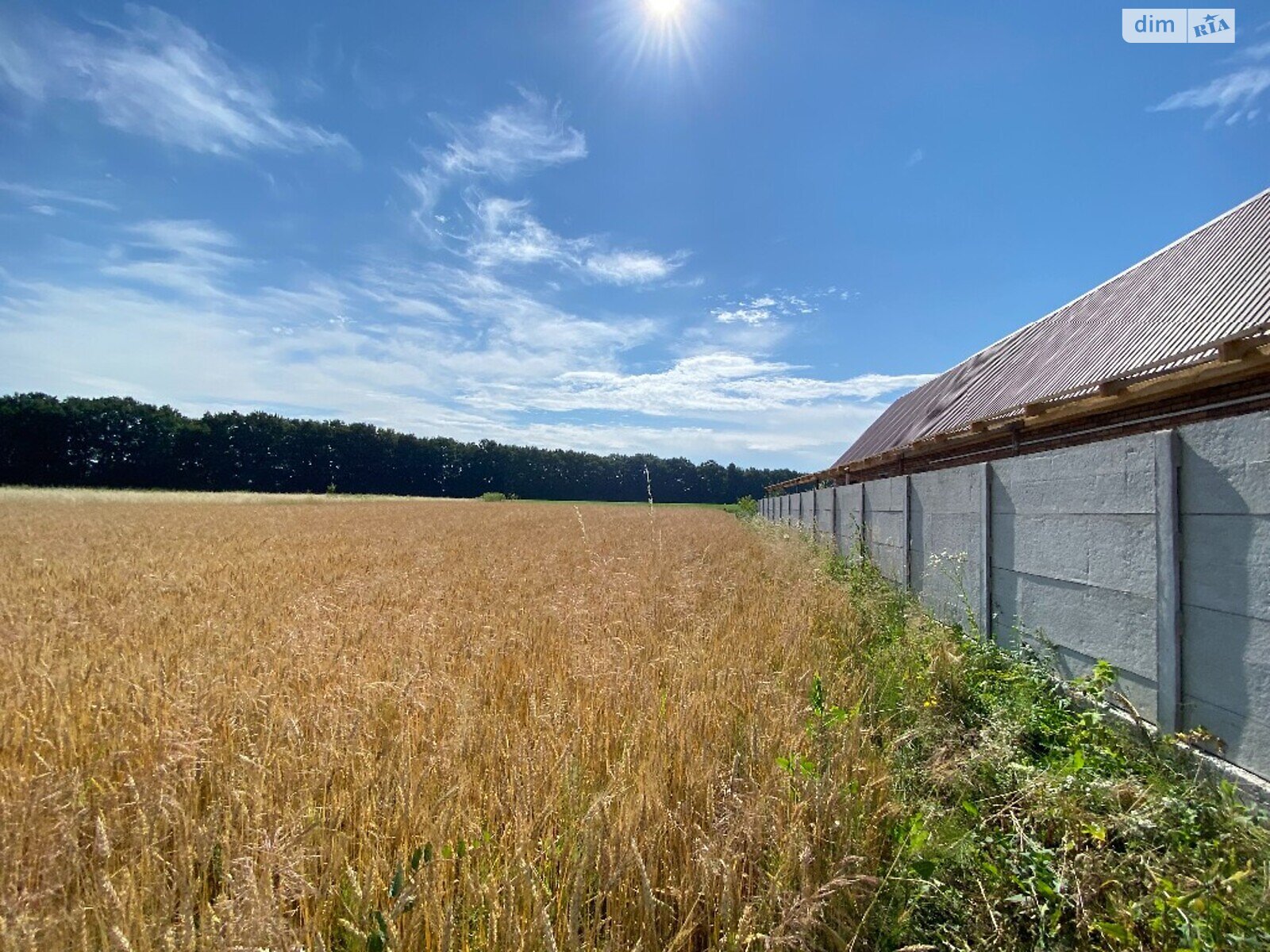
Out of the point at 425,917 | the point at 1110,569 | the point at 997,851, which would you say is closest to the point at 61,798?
the point at 425,917

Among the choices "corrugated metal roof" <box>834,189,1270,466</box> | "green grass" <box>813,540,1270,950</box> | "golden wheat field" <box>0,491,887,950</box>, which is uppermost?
"corrugated metal roof" <box>834,189,1270,466</box>

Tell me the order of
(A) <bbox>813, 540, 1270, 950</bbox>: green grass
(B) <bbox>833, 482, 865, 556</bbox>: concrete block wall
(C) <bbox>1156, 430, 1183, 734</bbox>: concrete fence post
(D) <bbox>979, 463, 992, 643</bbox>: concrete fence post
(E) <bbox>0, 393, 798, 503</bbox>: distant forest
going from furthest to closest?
(E) <bbox>0, 393, 798, 503</bbox>: distant forest < (B) <bbox>833, 482, 865, 556</bbox>: concrete block wall < (D) <bbox>979, 463, 992, 643</bbox>: concrete fence post < (C) <bbox>1156, 430, 1183, 734</bbox>: concrete fence post < (A) <bbox>813, 540, 1270, 950</bbox>: green grass

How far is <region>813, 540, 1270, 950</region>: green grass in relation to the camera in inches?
68.7

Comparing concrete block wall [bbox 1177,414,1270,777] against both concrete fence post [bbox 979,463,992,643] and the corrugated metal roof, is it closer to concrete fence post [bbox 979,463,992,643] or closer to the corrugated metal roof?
concrete fence post [bbox 979,463,992,643]

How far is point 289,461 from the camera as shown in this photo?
69.2 metres

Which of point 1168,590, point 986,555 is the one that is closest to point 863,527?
point 986,555

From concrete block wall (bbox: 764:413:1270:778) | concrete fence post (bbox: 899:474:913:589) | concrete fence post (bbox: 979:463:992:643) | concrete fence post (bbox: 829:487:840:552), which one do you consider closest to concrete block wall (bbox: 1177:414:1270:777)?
concrete block wall (bbox: 764:413:1270:778)

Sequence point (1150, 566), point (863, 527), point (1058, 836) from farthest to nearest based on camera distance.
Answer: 1. point (863, 527)
2. point (1150, 566)
3. point (1058, 836)

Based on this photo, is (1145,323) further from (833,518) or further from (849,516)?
(833,518)

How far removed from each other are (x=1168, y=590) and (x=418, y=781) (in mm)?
3543

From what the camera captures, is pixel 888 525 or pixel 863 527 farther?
pixel 863 527

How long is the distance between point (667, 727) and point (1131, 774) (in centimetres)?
215

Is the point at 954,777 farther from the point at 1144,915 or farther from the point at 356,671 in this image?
the point at 356,671

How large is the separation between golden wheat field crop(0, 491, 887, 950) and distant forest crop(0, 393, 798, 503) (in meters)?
62.3
